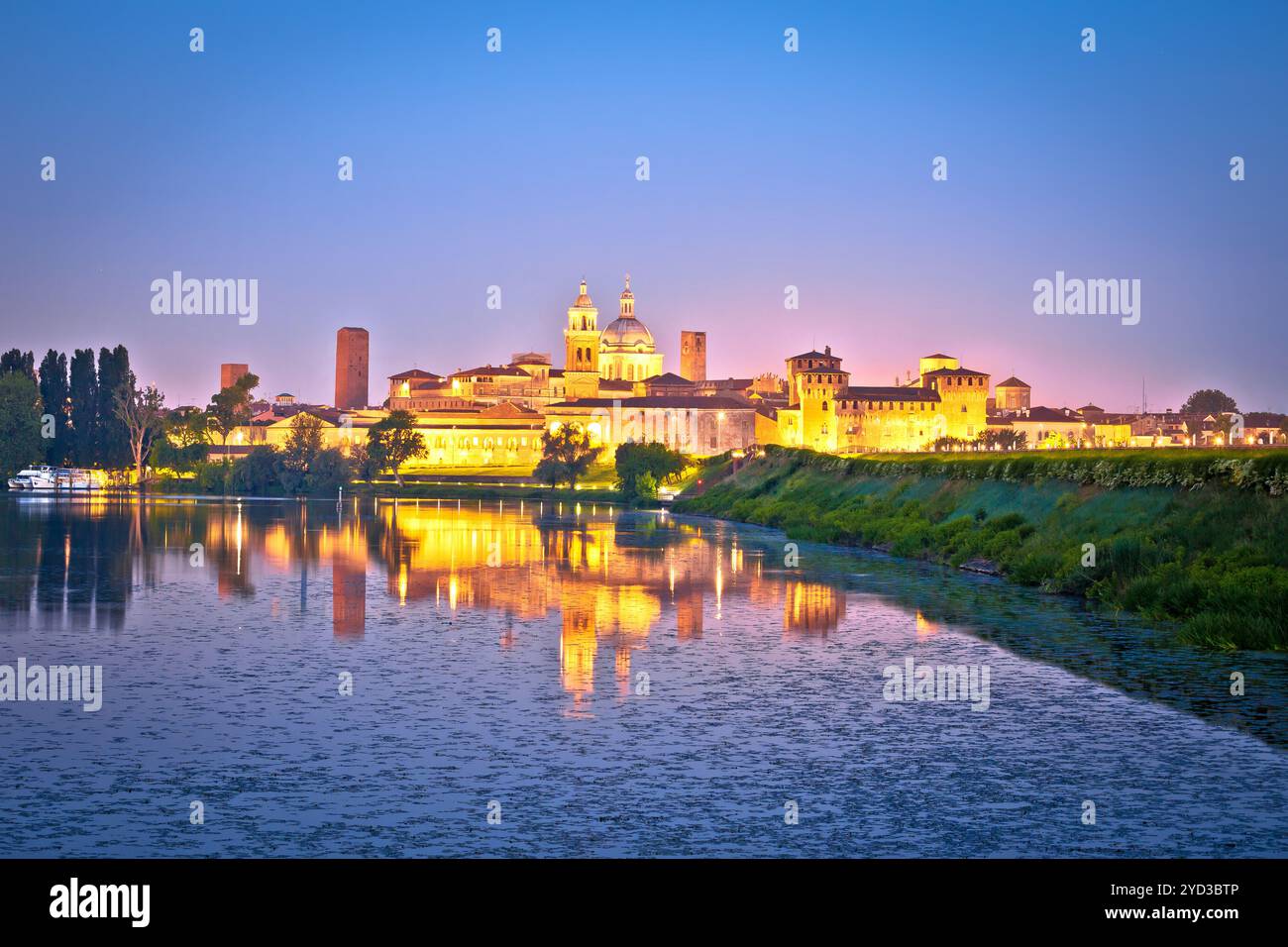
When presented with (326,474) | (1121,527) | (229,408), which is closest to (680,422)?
(229,408)

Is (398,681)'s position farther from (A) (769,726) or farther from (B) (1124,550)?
(B) (1124,550)

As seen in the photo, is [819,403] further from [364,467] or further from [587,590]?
[587,590]

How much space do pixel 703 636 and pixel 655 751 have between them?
9554mm

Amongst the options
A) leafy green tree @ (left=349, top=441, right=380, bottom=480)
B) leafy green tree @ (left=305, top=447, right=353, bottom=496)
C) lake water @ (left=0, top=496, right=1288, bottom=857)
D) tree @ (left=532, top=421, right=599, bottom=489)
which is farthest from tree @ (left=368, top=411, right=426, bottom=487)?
lake water @ (left=0, top=496, right=1288, bottom=857)

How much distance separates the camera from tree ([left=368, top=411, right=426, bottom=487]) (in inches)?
5271

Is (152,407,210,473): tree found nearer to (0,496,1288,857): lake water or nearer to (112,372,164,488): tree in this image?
(112,372,164,488): tree

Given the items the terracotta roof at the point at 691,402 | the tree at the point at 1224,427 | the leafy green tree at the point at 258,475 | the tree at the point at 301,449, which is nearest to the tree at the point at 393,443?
the tree at the point at 301,449

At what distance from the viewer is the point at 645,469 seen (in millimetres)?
102938

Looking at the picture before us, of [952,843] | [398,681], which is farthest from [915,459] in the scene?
[952,843]

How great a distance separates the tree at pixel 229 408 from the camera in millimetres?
157125

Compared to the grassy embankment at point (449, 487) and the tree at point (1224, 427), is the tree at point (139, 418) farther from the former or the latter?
the tree at point (1224, 427)

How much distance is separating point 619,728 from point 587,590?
16405 mm

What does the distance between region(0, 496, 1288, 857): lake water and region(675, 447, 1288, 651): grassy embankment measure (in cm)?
126

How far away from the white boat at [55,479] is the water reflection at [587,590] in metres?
62.6
